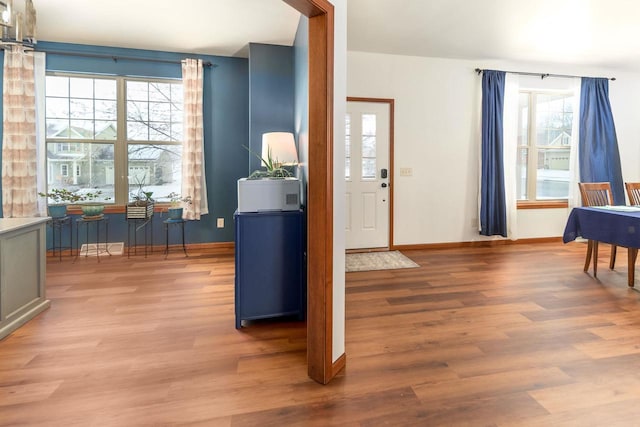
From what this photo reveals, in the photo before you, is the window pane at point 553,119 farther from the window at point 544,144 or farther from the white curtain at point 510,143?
the white curtain at point 510,143

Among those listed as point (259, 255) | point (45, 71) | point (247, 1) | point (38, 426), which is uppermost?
point (247, 1)

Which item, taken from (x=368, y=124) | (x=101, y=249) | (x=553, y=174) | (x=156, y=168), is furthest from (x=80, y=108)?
(x=553, y=174)

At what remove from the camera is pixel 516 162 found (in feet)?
17.2

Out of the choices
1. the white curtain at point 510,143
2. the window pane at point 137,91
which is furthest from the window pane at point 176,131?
the white curtain at point 510,143

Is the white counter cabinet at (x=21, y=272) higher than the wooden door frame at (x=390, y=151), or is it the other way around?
the wooden door frame at (x=390, y=151)

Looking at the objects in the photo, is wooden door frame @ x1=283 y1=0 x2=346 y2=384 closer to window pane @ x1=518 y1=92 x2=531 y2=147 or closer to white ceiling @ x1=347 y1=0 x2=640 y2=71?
white ceiling @ x1=347 y1=0 x2=640 y2=71

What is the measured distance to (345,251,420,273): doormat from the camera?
4.09m

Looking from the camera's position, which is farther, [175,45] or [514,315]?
[175,45]

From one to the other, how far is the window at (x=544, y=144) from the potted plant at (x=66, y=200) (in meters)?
5.77

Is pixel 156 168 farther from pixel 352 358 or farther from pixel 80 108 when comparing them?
pixel 352 358

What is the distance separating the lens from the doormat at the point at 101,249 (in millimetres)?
4570

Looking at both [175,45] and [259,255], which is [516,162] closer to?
[259,255]

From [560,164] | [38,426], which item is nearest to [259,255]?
[38,426]

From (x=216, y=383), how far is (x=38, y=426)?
749 millimetres
